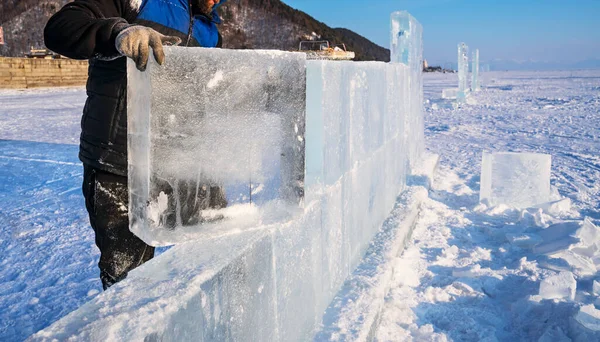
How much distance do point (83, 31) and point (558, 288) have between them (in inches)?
89.9

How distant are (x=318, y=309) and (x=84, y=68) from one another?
2735 cm

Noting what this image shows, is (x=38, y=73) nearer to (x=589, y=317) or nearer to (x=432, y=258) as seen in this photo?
(x=432, y=258)

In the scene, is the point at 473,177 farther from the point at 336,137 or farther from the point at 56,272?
the point at 56,272

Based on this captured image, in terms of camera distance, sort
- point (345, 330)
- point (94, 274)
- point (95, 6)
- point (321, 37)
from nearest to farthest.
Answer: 1. point (95, 6)
2. point (345, 330)
3. point (94, 274)
4. point (321, 37)

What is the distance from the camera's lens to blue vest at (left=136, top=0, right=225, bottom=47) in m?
1.59

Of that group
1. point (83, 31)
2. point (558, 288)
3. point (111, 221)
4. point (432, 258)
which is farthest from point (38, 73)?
point (558, 288)

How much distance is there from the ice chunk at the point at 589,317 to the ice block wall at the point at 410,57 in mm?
2339

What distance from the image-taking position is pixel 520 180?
4.18 m

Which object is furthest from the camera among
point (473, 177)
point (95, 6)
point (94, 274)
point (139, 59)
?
point (473, 177)

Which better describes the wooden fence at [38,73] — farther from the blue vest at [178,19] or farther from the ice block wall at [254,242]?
the ice block wall at [254,242]

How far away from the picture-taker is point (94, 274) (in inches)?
103

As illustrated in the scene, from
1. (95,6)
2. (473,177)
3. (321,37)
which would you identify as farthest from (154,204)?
(321,37)

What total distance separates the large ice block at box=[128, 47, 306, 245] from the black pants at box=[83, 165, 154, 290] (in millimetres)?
431

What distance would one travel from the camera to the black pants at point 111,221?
5.20 feet
